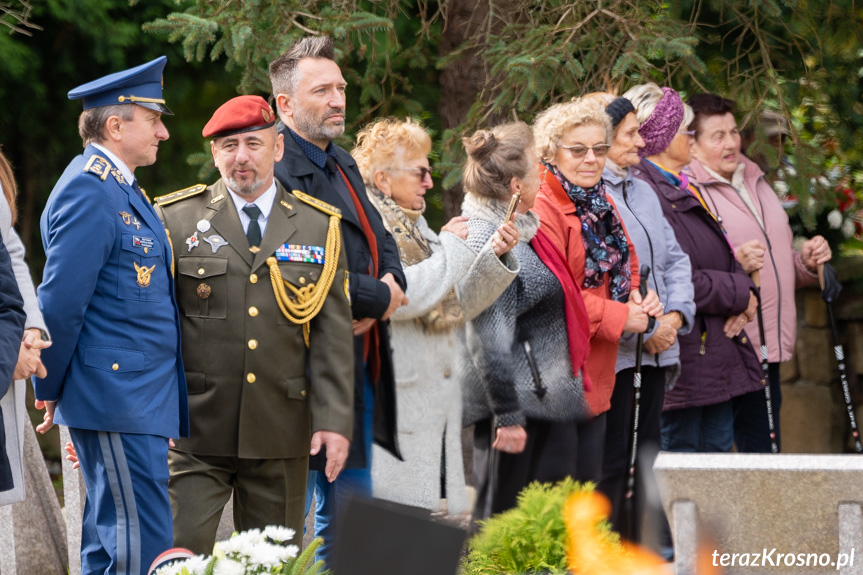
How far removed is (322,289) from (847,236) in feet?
15.3

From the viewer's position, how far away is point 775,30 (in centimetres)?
751

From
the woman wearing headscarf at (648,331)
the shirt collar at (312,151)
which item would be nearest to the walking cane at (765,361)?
the woman wearing headscarf at (648,331)

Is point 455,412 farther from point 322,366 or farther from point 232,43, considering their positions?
point 232,43

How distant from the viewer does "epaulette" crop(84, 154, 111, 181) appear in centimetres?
400

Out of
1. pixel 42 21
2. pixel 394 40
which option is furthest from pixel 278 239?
pixel 42 21

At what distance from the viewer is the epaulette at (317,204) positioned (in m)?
4.50

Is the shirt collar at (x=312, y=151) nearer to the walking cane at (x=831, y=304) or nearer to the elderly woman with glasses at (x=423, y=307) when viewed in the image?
the elderly woman with glasses at (x=423, y=307)

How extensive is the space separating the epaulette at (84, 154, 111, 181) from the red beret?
408 millimetres

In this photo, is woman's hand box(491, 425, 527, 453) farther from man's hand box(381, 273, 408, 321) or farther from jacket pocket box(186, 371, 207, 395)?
jacket pocket box(186, 371, 207, 395)

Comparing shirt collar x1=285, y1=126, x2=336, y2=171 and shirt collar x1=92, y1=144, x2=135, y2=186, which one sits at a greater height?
shirt collar x1=285, y1=126, x2=336, y2=171

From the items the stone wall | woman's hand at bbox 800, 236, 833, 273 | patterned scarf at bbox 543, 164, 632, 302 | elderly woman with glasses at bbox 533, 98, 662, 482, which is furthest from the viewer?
the stone wall

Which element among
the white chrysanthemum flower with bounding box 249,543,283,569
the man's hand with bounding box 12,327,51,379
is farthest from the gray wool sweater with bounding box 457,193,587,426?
the white chrysanthemum flower with bounding box 249,543,283,569

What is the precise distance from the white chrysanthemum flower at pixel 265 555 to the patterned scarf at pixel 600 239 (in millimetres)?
2831
